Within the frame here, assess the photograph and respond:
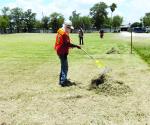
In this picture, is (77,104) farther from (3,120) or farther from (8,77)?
(8,77)

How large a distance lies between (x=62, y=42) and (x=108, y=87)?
2.14 meters

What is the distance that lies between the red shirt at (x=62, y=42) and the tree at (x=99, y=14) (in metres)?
152

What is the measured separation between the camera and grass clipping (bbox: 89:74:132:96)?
1187 centimetres

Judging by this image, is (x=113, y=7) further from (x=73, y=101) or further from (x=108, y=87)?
(x=73, y=101)

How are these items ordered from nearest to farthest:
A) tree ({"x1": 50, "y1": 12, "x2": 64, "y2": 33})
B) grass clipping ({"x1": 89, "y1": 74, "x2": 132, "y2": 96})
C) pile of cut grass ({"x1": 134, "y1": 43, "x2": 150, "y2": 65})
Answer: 1. grass clipping ({"x1": 89, "y1": 74, "x2": 132, "y2": 96})
2. pile of cut grass ({"x1": 134, "y1": 43, "x2": 150, "y2": 65})
3. tree ({"x1": 50, "y1": 12, "x2": 64, "y2": 33})

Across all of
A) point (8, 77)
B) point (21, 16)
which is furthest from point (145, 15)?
point (8, 77)

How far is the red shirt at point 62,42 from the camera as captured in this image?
13031mm

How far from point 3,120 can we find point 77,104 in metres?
2.20

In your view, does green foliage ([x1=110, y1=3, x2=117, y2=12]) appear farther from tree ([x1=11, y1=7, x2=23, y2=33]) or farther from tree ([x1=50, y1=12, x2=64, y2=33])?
tree ([x1=11, y1=7, x2=23, y2=33])

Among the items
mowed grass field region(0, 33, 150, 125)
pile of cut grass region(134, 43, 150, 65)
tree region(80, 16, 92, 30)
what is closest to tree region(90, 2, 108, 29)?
tree region(80, 16, 92, 30)

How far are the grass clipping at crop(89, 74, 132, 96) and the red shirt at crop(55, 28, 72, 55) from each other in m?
1.38

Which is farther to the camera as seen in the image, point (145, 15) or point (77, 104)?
point (145, 15)

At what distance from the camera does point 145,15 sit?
571 ft

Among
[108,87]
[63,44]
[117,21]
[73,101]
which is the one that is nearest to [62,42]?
[63,44]
